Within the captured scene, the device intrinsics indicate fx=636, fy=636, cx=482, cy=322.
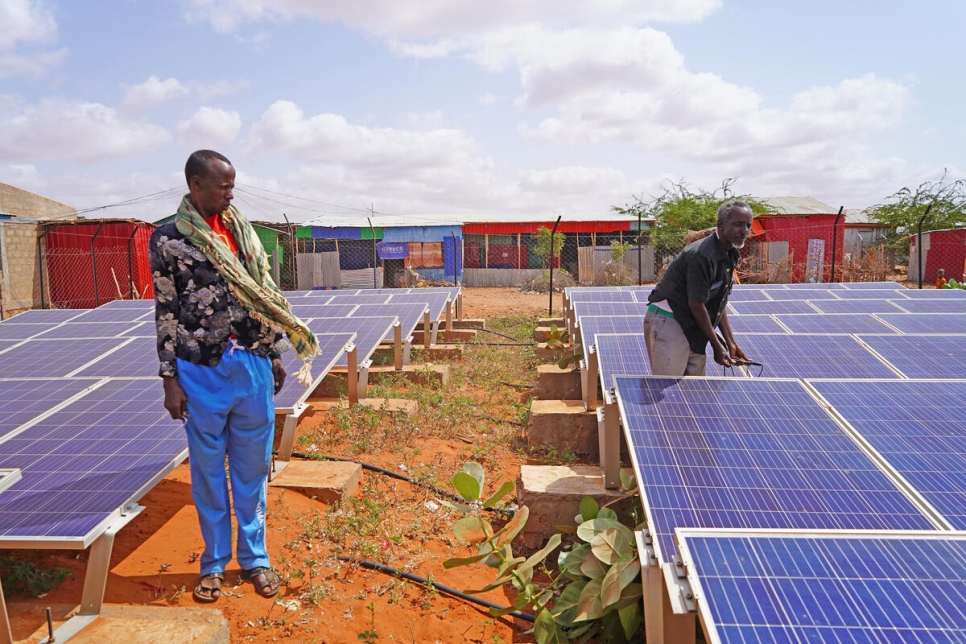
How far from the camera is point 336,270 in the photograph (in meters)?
27.4

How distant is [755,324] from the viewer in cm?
779

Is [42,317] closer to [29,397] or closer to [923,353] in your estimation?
[29,397]

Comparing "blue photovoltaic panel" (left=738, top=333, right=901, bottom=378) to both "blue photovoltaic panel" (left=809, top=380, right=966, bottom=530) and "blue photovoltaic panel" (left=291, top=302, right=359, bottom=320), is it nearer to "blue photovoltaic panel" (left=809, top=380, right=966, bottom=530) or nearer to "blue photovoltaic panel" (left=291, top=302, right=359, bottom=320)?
"blue photovoltaic panel" (left=809, top=380, right=966, bottom=530)

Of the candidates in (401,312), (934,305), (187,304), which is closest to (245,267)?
(187,304)

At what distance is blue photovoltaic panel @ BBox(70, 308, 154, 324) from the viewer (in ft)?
32.7

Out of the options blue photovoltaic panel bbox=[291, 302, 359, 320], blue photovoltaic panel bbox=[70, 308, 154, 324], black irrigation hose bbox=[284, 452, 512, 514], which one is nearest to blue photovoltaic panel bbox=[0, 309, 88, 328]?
blue photovoltaic panel bbox=[70, 308, 154, 324]

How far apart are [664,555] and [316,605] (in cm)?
199

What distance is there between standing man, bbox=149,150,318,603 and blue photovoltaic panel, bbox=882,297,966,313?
885 cm

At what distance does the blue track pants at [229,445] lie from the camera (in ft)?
10.9

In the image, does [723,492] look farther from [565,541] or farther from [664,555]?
[565,541]

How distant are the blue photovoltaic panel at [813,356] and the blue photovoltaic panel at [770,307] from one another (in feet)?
6.89

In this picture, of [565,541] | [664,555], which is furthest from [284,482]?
[664,555]

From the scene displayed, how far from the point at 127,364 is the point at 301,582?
3466 millimetres

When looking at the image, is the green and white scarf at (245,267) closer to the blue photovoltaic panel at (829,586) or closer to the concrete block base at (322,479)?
the concrete block base at (322,479)
